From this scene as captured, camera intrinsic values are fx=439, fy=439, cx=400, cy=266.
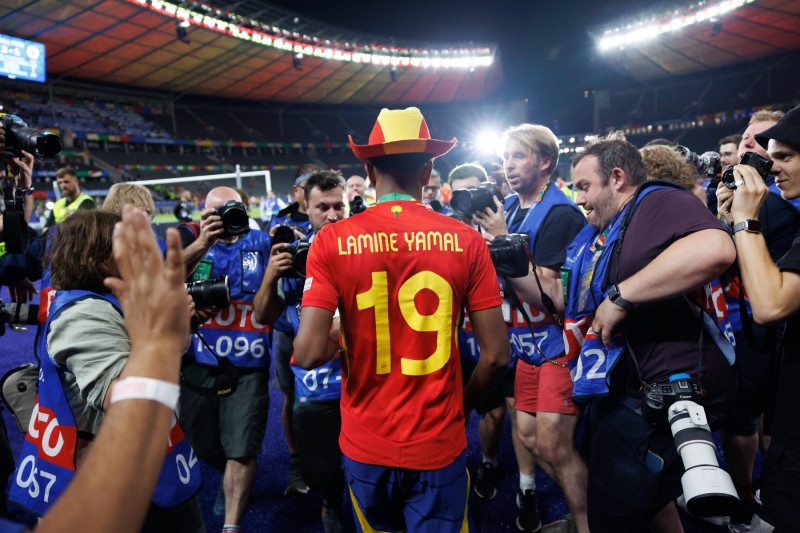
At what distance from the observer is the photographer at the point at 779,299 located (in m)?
1.39

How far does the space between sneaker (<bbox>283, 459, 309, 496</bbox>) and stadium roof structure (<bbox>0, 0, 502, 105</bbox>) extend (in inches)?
784

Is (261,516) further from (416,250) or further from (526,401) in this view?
(416,250)

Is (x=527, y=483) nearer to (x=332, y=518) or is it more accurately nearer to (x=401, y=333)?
(x=332, y=518)

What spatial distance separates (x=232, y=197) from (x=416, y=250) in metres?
2.41

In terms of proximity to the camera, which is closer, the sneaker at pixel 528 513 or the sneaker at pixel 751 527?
the sneaker at pixel 751 527

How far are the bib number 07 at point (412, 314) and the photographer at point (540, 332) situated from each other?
650 mm

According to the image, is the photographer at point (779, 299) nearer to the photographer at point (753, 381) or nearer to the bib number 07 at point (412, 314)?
the photographer at point (753, 381)

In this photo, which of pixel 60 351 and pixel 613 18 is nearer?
pixel 60 351

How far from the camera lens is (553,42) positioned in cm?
2355

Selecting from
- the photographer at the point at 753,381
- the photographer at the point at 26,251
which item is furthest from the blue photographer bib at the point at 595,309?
the photographer at the point at 26,251

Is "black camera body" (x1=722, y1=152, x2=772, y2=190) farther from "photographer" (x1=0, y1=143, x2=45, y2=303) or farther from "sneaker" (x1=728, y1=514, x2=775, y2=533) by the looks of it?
"photographer" (x1=0, y1=143, x2=45, y2=303)

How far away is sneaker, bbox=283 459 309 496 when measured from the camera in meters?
3.00

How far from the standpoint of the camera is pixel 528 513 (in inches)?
102

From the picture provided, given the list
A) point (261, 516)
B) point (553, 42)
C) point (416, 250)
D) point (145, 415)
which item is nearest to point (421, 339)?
point (416, 250)
